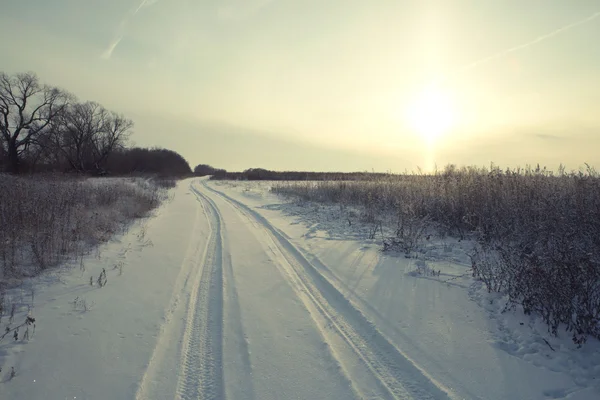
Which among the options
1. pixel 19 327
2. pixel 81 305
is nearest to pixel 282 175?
pixel 81 305

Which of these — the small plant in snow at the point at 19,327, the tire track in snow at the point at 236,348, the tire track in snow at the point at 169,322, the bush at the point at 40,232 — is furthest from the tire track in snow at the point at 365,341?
the bush at the point at 40,232

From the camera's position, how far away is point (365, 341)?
3.41 meters

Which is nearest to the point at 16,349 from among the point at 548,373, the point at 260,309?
the point at 260,309

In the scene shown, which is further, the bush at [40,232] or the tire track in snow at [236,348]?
the bush at [40,232]

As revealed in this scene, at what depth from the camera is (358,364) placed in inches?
117

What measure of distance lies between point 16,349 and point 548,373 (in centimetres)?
520

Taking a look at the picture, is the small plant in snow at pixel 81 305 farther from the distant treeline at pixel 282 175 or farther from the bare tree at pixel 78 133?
the bare tree at pixel 78 133

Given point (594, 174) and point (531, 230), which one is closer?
point (531, 230)

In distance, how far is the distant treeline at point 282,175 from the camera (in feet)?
80.5

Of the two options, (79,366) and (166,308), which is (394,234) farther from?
(79,366)

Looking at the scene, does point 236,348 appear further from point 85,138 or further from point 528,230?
point 85,138

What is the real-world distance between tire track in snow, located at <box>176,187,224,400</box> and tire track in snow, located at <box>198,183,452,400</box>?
122cm

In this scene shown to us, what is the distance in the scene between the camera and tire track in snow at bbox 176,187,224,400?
261cm

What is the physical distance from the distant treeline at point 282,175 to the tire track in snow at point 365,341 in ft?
47.6
